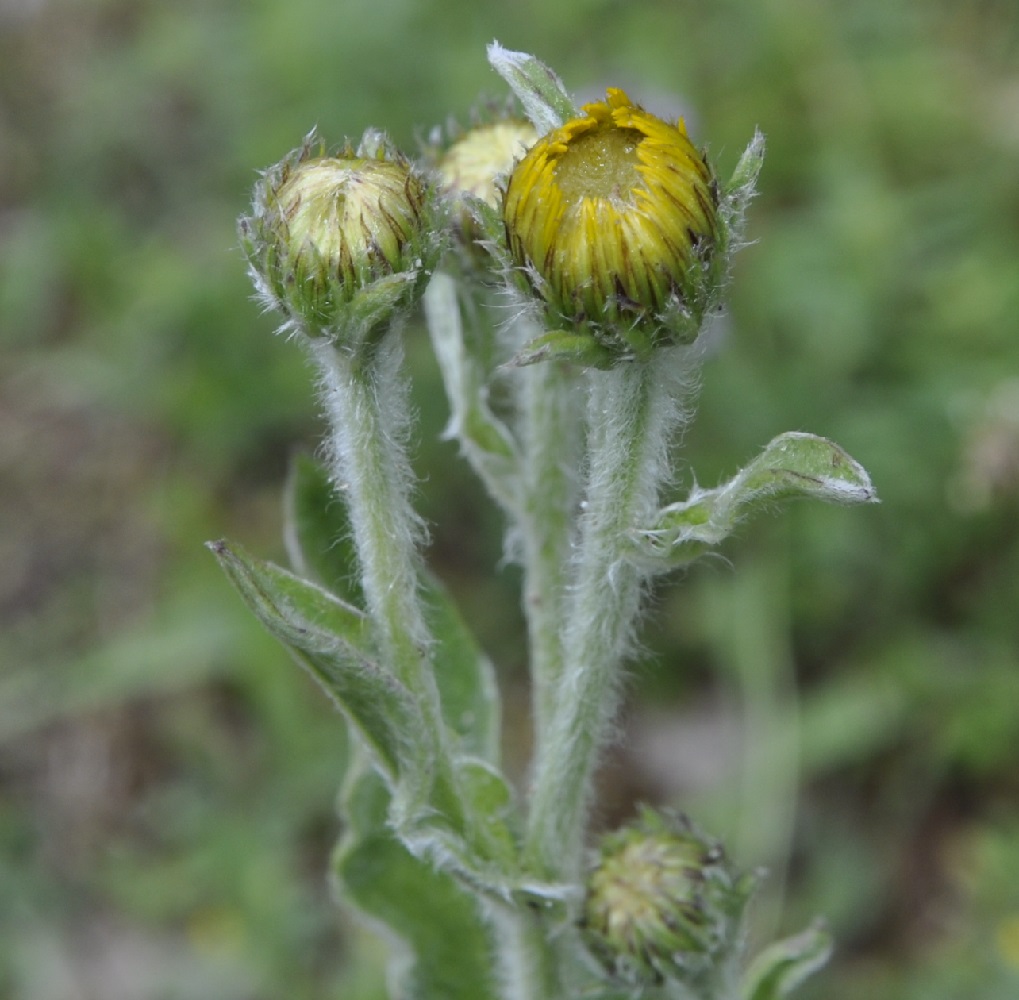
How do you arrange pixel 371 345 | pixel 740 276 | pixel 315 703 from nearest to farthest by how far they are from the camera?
pixel 371 345
pixel 315 703
pixel 740 276

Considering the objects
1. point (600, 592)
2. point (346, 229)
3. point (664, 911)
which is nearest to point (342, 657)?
point (600, 592)

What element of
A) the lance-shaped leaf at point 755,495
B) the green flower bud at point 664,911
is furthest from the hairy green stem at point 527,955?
the lance-shaped leaf at point 755,495

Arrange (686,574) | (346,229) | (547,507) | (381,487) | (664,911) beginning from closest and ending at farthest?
(346,229) < (381,487) < (664,911) < (547,507) < (686,574)

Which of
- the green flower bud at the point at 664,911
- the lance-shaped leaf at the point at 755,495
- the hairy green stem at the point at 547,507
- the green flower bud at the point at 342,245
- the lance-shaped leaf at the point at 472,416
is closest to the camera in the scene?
the lance-shaped leaf at the point at 755,495

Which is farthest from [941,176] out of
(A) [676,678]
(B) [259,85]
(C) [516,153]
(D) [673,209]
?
(D) [673,209]

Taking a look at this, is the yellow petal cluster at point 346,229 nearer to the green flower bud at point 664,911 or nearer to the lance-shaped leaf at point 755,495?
the lance-shaped leaf at point 755,495

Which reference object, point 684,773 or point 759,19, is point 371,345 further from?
point 759,19

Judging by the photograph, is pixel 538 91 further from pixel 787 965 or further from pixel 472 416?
pixel 787 965
